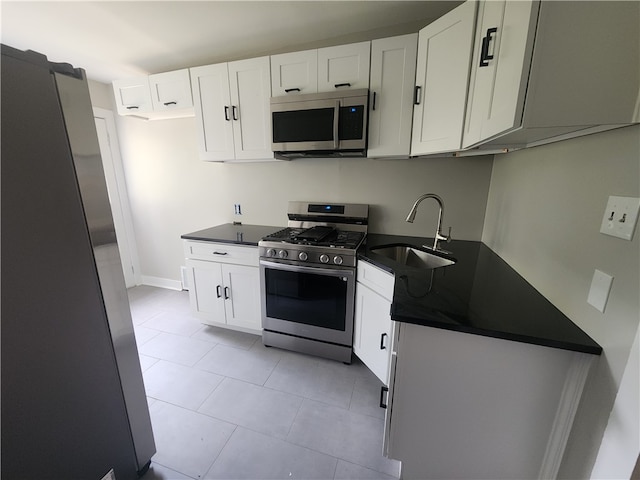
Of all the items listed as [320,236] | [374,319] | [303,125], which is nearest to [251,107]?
[303,125]

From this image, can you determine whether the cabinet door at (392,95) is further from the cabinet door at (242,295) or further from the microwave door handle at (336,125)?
the cabinet door at (242,295)

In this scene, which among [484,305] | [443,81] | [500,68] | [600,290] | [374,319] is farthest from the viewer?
[374,319]

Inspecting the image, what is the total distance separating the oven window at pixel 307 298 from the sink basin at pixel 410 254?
423 millimetres

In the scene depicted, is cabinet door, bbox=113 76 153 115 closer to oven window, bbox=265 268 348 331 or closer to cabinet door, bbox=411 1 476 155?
oven window, bbox=265 268 348 331

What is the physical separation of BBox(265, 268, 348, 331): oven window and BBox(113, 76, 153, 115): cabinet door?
1963 mm

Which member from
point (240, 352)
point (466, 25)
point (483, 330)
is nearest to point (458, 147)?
point (466, 25)

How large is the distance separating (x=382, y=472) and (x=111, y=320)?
1.44m

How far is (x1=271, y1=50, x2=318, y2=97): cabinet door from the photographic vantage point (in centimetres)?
188

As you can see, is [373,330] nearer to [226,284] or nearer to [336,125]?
[226,284]

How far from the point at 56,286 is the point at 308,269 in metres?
1.32

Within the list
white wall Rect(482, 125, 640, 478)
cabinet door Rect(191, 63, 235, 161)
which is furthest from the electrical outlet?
cabinet door Rect(191, 63, 235, 161)

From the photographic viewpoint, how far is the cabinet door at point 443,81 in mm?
1336

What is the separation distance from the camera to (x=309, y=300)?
6.46 ft

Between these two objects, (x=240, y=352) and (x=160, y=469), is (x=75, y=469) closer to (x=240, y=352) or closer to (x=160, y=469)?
(x=160, y=469)
